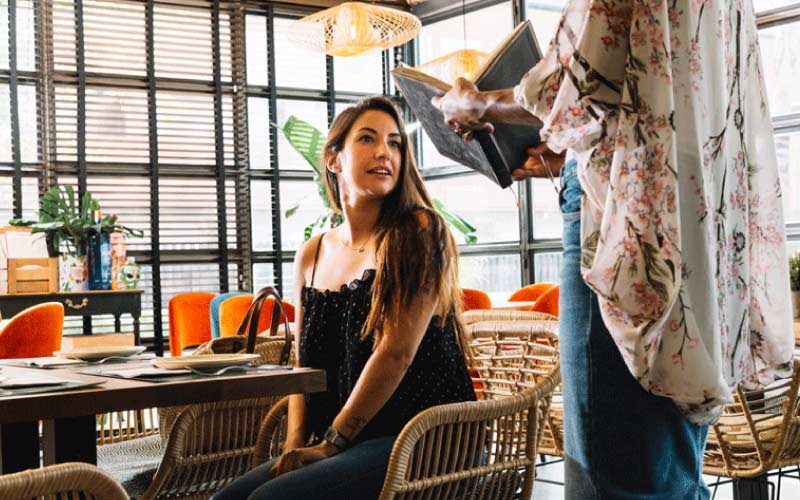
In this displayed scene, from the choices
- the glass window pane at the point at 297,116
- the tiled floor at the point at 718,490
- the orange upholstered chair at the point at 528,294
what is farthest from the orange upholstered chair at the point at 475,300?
the glass window pane at the point at 297,116

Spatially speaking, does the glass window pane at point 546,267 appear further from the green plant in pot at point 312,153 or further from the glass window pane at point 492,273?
the green plant in pot at point 312,153

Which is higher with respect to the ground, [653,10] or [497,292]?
[653,10]

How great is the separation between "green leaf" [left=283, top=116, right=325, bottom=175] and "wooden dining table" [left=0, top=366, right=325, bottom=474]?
234 inches

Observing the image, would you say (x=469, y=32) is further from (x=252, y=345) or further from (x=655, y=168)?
(x=655, y=168)

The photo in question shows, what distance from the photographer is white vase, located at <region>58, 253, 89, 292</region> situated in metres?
6.73

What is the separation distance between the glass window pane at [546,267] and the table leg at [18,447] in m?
6.26

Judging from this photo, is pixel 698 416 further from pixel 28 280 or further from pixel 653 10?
pixel 28 280

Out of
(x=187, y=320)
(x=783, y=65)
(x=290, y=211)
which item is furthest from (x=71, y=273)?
(x=783, y=65)

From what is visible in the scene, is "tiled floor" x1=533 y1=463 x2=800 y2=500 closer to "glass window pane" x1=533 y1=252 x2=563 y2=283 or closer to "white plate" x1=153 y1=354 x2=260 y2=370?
"white plate" x1=153 y1=354 x2=260 y2=370

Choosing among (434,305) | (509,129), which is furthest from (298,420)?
(509,129)

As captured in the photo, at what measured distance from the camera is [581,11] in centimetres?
118

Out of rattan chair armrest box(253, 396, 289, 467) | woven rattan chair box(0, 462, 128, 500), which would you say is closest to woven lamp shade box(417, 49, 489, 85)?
rattan chair armrest box(253, 396, 289, 467)

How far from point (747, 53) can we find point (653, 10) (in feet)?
0.92

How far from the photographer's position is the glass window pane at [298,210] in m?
8.39
